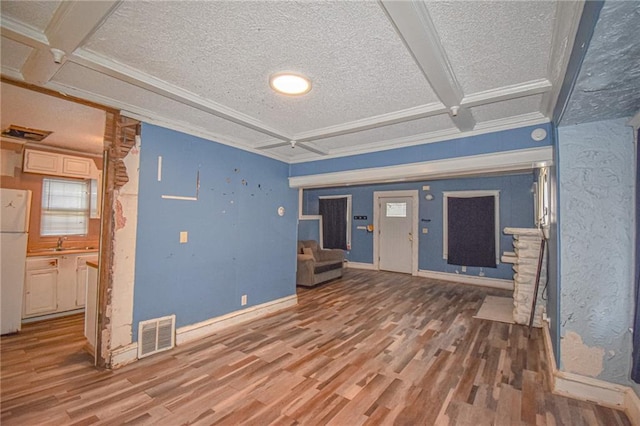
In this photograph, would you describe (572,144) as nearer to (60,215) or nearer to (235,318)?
(235,318)

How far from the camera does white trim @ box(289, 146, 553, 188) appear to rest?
2.67 metres

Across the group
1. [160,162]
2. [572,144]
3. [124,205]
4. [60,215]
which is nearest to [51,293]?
[60,215]

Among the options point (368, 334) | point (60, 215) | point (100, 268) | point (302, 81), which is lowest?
point (368, 334)

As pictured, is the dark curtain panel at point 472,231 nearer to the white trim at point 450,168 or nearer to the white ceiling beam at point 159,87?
the white trim at point 450,168

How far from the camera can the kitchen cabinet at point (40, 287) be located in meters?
3.45

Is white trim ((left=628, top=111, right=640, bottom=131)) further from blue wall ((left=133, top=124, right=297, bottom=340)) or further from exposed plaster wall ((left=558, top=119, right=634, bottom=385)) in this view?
blue wall ((left=133, top=124, right=297, bottom=340))

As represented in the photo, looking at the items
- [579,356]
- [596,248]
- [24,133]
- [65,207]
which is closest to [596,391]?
[579,356]

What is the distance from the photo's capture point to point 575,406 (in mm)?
2033

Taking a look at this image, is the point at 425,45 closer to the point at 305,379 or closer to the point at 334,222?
the point at 305,379

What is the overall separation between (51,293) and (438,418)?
15.4 ft

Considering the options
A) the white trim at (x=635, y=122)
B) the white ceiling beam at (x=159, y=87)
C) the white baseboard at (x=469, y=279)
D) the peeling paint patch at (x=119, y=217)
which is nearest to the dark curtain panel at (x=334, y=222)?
the white baseboard at (x=469, y=279)

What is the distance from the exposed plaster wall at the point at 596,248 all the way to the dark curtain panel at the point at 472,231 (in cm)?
417

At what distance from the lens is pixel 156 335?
2.76 metres

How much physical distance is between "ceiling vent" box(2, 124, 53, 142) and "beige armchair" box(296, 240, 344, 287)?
4222 mm
